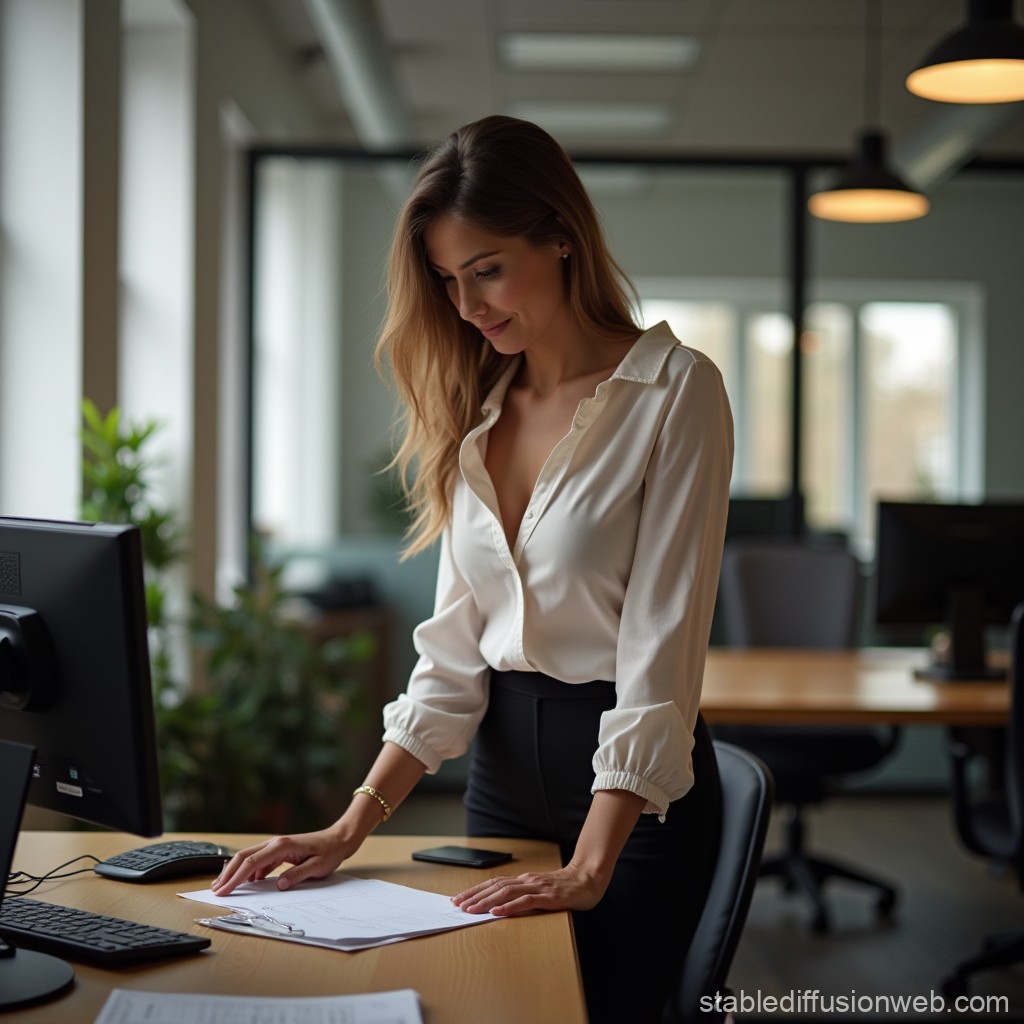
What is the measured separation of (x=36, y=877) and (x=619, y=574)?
76 cm

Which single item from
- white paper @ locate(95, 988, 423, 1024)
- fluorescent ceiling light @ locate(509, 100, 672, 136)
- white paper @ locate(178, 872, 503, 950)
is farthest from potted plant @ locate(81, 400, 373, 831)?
fluorescent ceiling light @ locate(509, 100, 672, 136)

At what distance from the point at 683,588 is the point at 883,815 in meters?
4.29

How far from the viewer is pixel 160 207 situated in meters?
4.05

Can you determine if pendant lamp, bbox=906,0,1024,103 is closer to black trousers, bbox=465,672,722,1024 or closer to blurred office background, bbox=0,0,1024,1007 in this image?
blurred office background, bbox=0,0,1024,1007

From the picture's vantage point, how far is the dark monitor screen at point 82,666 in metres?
1.14

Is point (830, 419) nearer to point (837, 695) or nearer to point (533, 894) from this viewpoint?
point (837, 695)

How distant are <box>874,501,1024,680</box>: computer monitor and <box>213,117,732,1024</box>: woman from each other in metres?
1.91

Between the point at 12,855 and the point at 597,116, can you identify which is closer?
the point at 12,855

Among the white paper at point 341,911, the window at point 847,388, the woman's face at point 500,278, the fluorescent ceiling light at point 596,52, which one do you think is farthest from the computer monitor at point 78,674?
the window at point 847,388

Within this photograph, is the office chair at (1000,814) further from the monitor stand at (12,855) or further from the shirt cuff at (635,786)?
the monitor stand at (12,855)

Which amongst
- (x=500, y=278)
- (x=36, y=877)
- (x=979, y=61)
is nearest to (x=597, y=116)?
(x=979, y=61)

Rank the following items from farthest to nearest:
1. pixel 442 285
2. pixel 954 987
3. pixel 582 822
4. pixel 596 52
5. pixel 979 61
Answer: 1. pixel 596 52
2. pixel 954 987
3. pixel 979 61
4. pixel 442 285
5. pixel 582 822

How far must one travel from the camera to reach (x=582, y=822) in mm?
1549

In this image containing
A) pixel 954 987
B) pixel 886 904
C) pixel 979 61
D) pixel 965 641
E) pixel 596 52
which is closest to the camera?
pixel 979 61
